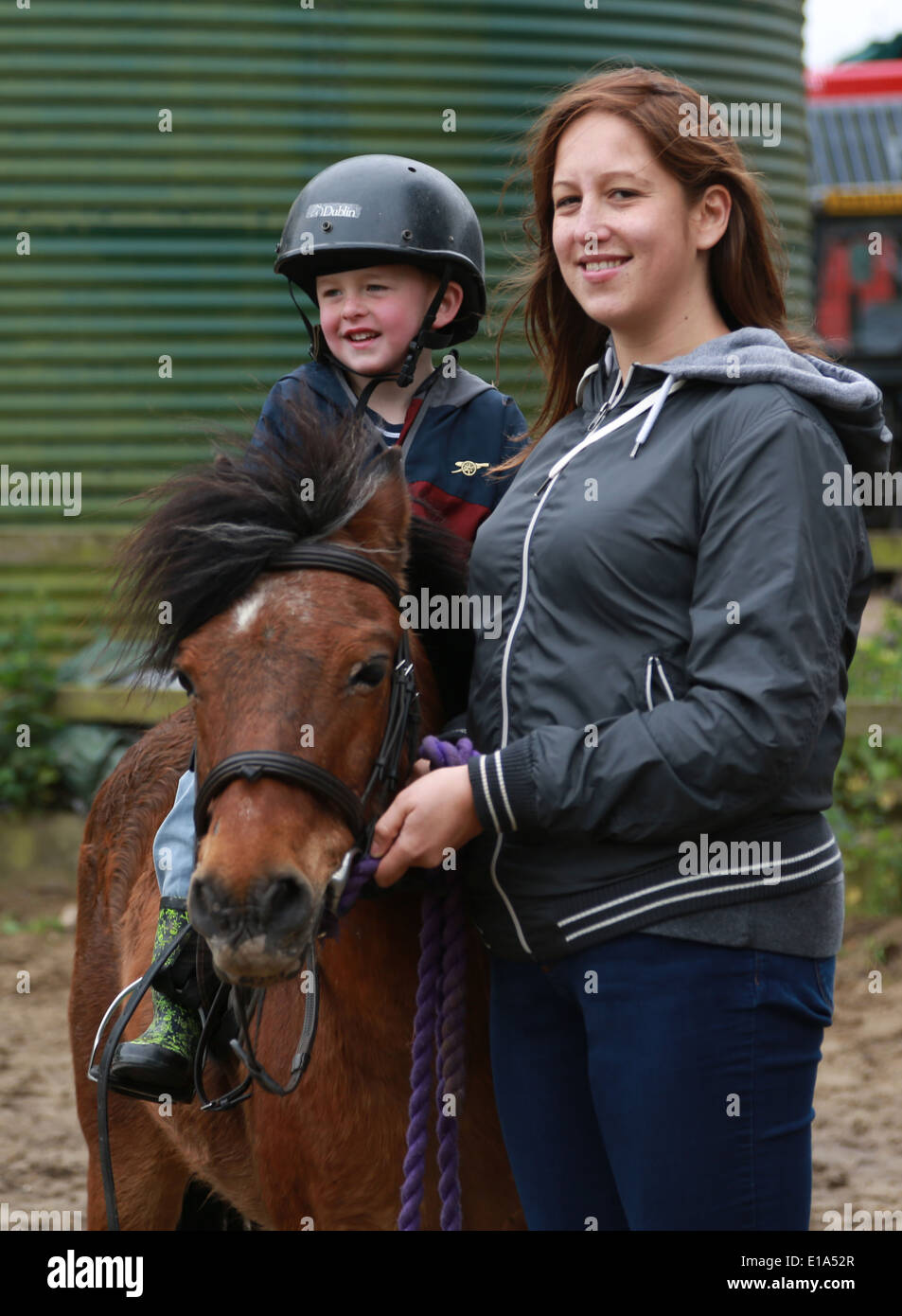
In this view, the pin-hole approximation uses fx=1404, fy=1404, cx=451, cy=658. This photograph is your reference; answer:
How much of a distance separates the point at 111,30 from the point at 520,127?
2.23 metres

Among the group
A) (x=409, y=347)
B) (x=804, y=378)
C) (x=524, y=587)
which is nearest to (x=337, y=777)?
(x=524, y=587)

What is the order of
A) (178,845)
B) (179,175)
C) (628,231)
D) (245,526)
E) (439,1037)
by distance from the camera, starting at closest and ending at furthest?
1. (628,231)
2. (245,526)
3. (439,1037)
4. (178,845)
5. (179,175)

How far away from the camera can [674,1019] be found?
1.94m

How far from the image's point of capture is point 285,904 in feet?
6.31

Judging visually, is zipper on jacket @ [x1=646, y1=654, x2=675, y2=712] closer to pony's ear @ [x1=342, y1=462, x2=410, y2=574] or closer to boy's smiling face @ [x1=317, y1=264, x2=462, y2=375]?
pony's ear @ [x1=342, y1=462, x2=410, y2=574]

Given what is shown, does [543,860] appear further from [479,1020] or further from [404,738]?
[479,1020]

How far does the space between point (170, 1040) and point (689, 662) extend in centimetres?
149

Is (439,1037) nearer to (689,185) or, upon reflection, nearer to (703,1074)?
(703,1074)

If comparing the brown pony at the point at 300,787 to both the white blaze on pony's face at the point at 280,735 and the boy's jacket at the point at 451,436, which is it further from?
the boy's jacket at the point at 451,436

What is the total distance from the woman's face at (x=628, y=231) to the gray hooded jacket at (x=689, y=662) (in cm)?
12

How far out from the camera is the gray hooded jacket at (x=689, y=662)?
1.88 meters

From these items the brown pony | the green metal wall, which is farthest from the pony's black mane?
the green metal wall

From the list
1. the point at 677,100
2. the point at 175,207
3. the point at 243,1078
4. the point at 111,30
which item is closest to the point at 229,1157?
the point at 243,1078

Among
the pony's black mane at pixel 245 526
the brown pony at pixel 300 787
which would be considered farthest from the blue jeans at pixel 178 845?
the pony's black mane at pixel 245 526
